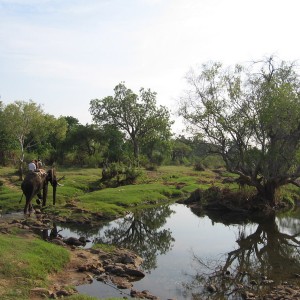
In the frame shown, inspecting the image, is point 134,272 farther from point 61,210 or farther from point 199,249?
point 61,210

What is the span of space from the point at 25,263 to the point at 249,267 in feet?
30.4

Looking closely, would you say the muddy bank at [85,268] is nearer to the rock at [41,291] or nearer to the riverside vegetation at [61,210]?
the rock at [41,291]

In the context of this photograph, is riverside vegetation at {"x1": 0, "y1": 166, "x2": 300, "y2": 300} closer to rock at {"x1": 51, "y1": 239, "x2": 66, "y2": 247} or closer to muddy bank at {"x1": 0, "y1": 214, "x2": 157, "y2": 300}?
muddy bank at {"x1": 0, "y1": 214, "x2": 157, "y2": 300}

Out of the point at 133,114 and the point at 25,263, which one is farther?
the point at 133,114

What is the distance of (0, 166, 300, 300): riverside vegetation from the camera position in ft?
43.0

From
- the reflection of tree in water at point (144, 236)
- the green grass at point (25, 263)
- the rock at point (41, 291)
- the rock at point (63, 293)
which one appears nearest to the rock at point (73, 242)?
the reflection of tree in water at point (144, 236)

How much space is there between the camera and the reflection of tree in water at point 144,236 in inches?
775

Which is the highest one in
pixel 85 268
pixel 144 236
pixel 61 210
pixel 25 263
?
pixel 61 210

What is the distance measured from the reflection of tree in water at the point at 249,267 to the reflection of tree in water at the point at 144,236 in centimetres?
232

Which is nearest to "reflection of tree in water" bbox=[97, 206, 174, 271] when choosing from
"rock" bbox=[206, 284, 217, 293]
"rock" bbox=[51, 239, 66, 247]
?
"rock" bbox=[51, 239, 66, 247]

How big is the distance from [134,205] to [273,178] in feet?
35.1

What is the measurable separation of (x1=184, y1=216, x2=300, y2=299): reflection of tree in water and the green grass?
513cm

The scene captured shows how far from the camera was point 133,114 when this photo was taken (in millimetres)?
64562

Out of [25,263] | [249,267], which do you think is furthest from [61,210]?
[249,267]
